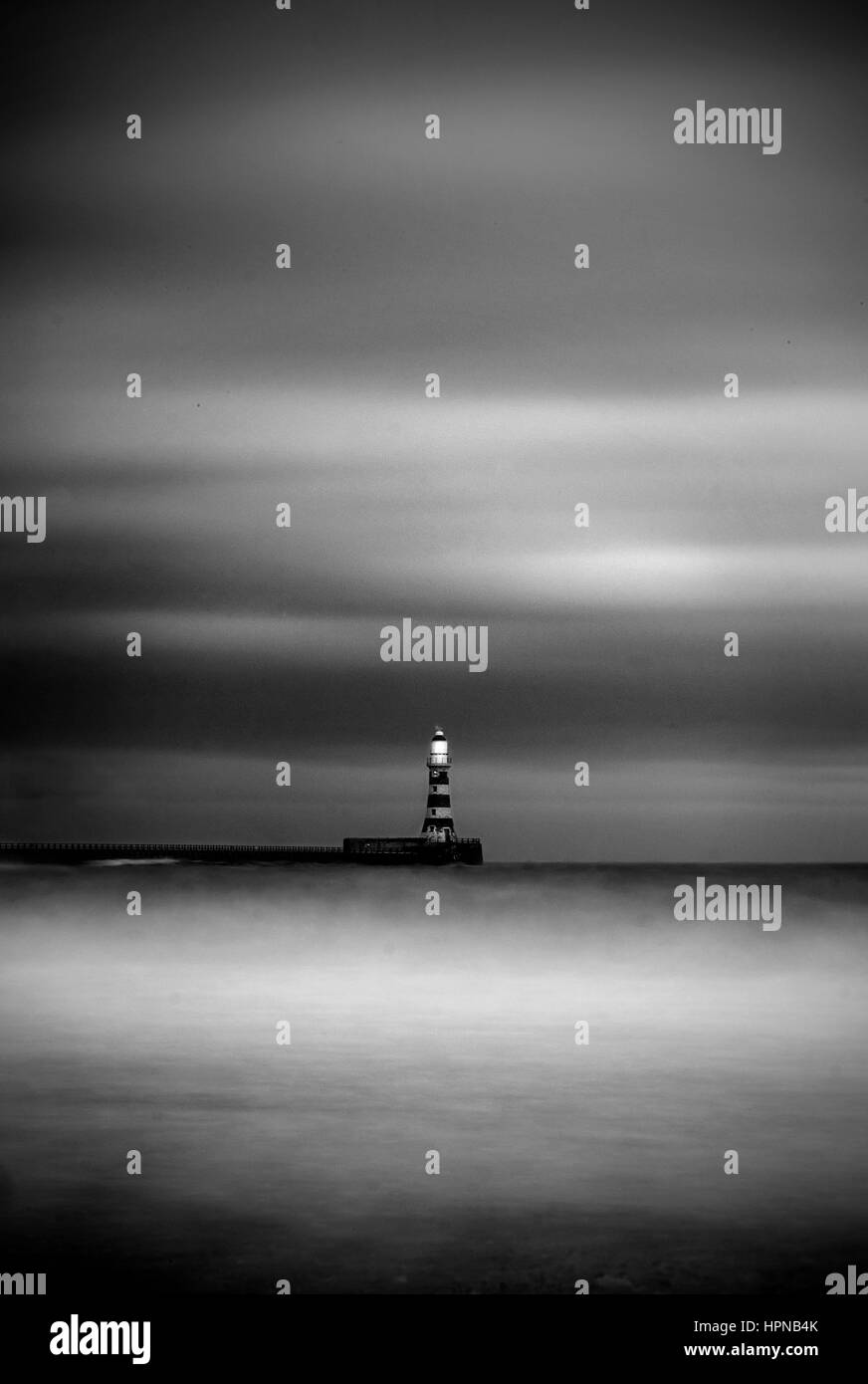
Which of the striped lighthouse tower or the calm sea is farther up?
the striped lighthouse tower

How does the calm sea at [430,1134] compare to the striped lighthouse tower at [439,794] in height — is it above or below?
below

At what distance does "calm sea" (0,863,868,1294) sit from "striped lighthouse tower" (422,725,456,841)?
3765 centimetres

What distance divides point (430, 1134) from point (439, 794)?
5610 centimetres

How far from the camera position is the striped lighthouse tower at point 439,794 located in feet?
208

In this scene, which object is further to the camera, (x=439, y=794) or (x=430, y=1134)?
(x=439, y=794)

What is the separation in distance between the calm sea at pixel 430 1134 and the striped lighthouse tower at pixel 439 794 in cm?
3765

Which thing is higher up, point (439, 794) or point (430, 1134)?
point (439, 794)

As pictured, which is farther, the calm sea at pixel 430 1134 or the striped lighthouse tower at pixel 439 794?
the striped lighthouse tower at pixel 439 794

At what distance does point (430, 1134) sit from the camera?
998cm

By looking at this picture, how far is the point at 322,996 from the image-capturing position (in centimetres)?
2330

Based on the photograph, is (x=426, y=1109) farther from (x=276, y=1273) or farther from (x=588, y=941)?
(x=588, y=941)

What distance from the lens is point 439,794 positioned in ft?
217

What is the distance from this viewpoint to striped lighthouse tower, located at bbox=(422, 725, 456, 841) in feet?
208

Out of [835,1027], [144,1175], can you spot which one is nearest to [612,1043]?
[835,1027]
